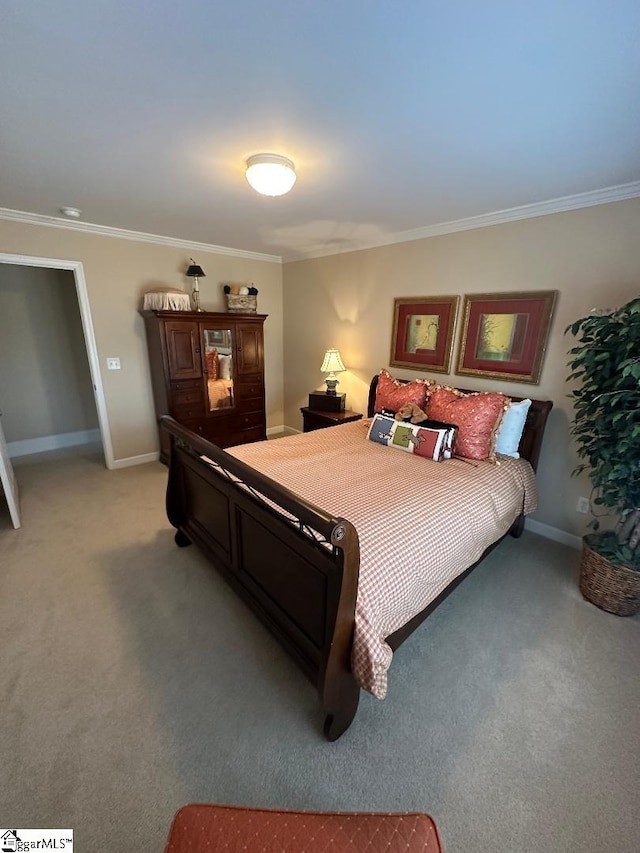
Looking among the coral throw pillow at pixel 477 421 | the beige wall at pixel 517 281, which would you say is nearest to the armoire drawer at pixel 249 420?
the beige wall at pixel 517 281

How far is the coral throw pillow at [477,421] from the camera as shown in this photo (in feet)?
7.98

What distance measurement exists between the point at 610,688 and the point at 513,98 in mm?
2599

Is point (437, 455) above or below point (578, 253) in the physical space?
below

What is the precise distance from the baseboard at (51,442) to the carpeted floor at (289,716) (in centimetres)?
257

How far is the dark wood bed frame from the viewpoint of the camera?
1.21 metres

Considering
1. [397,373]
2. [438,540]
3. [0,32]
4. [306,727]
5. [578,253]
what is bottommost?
[306,727]

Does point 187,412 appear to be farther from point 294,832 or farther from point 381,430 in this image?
point 294,832

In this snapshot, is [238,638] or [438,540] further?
[238,638]

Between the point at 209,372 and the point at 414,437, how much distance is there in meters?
2.40

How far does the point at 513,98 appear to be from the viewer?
136 cm

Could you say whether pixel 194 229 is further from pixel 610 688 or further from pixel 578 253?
pixel 610 688

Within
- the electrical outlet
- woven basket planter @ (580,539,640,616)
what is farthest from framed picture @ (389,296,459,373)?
woven basket planter @ (580,539,640,616)

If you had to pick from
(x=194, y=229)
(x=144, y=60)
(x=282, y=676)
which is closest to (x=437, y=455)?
(x=282, y=676)

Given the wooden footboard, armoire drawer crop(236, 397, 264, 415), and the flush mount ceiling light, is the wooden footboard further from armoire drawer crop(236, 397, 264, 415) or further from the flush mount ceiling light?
armoire drawer crop(236, 397, 264, 415)
